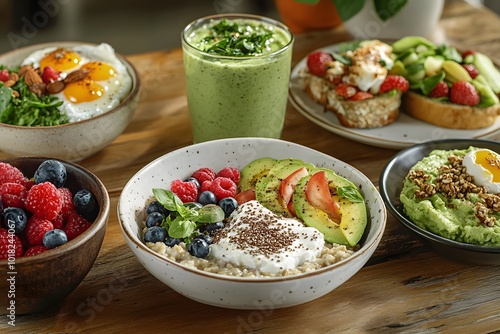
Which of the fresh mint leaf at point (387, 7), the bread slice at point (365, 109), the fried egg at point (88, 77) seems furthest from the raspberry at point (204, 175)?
the fresh mint leaf at point (387, 7)

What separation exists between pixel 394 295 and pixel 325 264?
28 centimetres

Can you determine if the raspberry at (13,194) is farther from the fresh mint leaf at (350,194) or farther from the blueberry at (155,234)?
the fresh mint leaf at (350,194)

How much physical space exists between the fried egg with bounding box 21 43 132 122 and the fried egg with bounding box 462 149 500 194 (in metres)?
1.29

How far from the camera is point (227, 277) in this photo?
1.67 m

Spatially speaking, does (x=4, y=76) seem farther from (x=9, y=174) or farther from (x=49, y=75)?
(x=9, y=174)

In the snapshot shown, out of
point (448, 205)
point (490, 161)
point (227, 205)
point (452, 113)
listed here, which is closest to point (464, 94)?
point (452, 113)

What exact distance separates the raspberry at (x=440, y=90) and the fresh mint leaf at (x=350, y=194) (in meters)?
0.86

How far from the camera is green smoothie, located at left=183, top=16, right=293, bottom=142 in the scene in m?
2.37

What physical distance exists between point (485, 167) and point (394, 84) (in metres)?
0.61

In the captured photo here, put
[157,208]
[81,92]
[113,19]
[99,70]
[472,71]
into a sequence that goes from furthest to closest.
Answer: [113,19] < [472,71] < [99,70] < [81,92] < [157,208]

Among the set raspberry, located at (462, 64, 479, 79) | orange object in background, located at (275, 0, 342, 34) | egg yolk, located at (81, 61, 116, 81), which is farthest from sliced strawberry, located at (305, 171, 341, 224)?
orange object in background, located at (275, 0, 342, 34)

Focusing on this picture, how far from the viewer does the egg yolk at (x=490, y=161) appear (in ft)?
7.13

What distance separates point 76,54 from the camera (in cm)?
266

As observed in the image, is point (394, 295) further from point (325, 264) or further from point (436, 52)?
point (436, 52)
